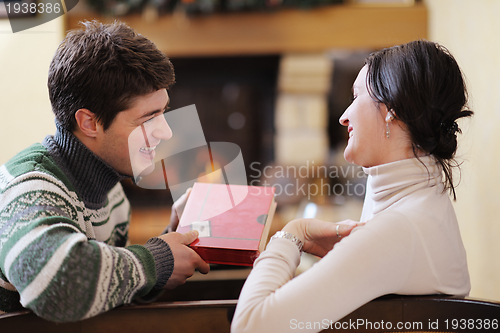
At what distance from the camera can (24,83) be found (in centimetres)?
216

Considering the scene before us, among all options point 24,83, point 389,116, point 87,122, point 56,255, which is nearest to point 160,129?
point 87,122

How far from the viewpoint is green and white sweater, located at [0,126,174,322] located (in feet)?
1.90

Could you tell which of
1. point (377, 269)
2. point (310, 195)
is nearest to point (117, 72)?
point (377, 269)

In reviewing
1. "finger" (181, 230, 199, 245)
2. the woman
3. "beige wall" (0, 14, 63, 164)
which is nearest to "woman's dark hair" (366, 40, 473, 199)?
the woman

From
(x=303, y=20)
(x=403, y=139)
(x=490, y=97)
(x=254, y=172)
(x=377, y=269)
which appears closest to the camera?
(x=377, y=269)

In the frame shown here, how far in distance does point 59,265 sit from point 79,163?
33 centimetres

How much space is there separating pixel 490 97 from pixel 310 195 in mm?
1615

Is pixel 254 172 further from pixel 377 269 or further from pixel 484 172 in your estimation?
pixel 377 269

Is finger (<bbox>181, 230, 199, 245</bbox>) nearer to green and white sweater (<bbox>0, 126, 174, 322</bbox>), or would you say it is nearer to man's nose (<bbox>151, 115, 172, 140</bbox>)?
green and white sweater (<bbox>0, 126, 174, 322</bbox>)

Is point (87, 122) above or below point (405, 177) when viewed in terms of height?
above

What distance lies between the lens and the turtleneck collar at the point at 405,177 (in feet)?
2.28

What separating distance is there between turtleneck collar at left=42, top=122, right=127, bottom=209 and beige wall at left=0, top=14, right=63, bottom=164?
4.96ft

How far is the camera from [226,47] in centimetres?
225

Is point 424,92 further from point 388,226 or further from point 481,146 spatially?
point 481,146
